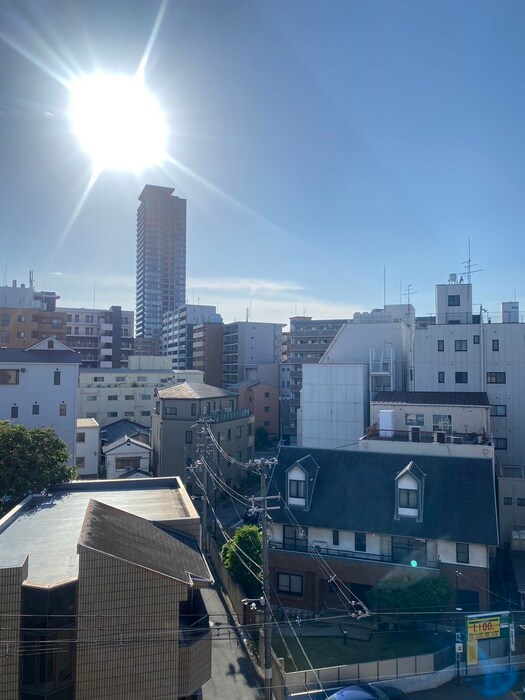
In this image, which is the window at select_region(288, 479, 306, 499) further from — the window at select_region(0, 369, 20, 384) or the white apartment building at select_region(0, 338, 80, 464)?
the window at select_region(0, 369, 20, 384)

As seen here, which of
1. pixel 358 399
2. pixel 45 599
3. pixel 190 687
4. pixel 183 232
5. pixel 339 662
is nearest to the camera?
pixel 45 599

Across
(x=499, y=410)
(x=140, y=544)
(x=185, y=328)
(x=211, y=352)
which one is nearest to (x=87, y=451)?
(x=140, y=544)

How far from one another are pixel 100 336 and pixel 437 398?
59735 mm

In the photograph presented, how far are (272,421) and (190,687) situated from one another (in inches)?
1994

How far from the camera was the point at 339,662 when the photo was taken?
16.6 metres

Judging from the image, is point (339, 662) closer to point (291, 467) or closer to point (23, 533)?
point (291, 467)

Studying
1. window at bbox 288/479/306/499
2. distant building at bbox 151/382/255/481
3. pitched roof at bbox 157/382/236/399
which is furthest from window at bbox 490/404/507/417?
pitched roof at bbox 157/382/236/399

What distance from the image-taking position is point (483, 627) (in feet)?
53.7

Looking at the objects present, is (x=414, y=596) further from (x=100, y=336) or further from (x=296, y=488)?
(x=100, y=336)

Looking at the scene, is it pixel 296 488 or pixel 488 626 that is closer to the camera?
pixel 488 626

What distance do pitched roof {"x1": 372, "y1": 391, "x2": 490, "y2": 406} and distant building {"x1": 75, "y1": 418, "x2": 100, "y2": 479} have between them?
21.7 metres

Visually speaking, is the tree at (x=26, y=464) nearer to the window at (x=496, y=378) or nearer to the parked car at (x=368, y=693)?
the parked car at (x=368, y=693)

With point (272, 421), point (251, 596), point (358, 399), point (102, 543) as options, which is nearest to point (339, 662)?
point (251, 596)

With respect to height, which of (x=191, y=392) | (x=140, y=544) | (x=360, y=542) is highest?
(x=191, y=392)
